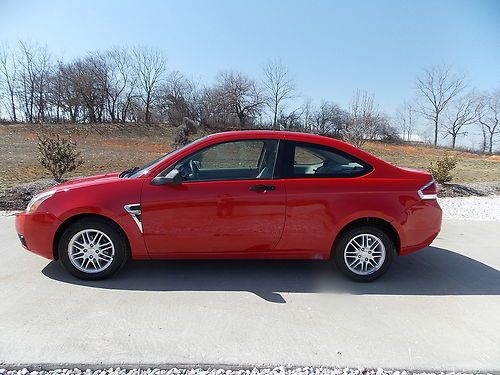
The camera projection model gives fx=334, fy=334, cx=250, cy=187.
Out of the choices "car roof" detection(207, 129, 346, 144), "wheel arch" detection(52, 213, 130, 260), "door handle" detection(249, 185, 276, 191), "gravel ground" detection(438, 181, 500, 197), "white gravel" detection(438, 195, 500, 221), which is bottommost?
"white gravel" detection(438, 195, 500, 221)

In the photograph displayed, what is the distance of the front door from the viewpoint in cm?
343

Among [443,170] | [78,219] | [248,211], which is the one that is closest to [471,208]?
[443,170]

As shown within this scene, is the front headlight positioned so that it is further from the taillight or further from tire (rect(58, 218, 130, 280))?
the taillight

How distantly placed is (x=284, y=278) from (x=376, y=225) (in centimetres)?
118

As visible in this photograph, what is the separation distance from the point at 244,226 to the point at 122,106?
59168 millimetres

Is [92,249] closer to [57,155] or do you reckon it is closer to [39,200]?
[39,200]

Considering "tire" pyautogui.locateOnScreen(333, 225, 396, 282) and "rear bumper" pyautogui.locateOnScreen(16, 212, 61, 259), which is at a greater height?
"rear bumper" pyautogui.locateOnScreen(16, 212, 61, 259)

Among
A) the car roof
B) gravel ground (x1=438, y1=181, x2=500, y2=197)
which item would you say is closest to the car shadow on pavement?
the car roof

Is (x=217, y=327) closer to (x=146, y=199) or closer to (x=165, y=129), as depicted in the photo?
(x=146, y=199)

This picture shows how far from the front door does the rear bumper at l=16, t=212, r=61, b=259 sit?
0.96 m

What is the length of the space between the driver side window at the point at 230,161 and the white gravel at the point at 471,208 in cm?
510

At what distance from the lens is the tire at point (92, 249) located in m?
3.48

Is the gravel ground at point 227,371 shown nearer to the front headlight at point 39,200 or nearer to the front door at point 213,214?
the front door at point 213,214

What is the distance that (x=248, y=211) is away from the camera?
3.47 m
